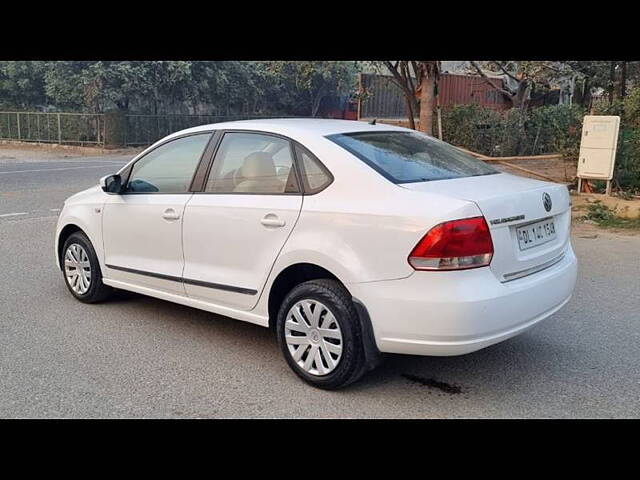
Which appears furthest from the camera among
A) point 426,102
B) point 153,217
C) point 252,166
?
point 426,102

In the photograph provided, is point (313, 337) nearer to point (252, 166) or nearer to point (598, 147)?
point (252, 166)

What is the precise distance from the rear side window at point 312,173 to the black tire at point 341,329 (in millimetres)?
601

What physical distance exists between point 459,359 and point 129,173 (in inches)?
120

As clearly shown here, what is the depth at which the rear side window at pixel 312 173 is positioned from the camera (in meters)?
4.00

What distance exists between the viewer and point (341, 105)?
127 feet

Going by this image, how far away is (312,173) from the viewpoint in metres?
4.08

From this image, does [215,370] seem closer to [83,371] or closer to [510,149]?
[83,371]

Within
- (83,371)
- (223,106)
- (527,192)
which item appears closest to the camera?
(527,192)

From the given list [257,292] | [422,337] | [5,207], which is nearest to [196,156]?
[257,292]

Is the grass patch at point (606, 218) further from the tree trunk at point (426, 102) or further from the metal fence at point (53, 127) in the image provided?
the metal fence at point (53, 127)

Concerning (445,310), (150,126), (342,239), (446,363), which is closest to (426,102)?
(446,363)

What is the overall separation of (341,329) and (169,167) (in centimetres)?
214

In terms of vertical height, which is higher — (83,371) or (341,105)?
(341,105)

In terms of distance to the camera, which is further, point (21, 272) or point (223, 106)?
point (223, 106)
